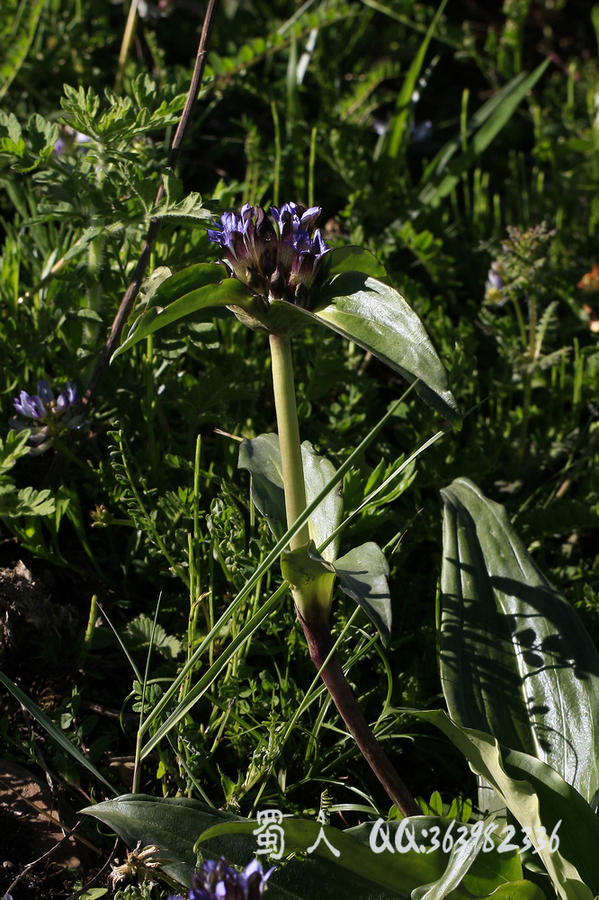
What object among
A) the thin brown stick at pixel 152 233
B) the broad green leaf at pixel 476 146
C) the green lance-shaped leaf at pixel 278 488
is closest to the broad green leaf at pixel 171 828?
the green lance-shaped leaf at pixel 278 488

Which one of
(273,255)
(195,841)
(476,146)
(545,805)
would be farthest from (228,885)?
(476,146)

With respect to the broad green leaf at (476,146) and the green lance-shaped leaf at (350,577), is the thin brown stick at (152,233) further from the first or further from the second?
the broad green leaf at (476,146)

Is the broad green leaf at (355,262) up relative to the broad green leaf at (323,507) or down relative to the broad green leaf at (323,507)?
up

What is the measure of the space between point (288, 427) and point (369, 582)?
1.00 ft

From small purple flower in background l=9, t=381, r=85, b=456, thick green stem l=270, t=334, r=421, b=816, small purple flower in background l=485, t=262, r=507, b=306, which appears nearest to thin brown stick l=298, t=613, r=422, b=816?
thick green stem l=270, t=334, r=421, b=816

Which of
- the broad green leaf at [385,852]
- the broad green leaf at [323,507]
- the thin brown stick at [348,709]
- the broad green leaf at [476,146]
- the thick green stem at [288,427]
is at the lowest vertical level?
the broad green leaf at [385,852]

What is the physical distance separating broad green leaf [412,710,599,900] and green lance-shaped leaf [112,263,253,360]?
2.48ft

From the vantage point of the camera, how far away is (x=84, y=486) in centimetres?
192

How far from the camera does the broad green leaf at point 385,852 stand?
1183 mm

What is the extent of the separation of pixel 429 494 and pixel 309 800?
3.11 ft

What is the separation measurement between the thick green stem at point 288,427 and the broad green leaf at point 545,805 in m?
0.41

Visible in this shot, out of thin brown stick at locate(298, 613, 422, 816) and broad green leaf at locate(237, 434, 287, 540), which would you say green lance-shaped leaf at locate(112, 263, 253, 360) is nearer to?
broad green leaf at locate(237, 434, 287, 540)

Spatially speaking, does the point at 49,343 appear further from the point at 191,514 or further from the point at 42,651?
the point at 42,651

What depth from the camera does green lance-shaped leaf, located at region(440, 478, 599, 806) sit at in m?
1.46
